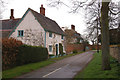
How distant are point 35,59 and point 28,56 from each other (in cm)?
236

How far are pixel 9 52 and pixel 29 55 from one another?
13.9ft

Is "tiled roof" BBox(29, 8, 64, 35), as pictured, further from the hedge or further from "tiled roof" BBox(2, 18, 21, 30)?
the hedge

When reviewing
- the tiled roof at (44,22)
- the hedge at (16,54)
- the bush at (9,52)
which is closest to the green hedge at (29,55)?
the hedge at (16,54)

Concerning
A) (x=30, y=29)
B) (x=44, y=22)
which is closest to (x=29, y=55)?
(x=30, y=29)

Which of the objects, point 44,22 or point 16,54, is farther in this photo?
point 44,22

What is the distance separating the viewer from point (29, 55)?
1791cm

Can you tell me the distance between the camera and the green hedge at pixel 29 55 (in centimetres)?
1590

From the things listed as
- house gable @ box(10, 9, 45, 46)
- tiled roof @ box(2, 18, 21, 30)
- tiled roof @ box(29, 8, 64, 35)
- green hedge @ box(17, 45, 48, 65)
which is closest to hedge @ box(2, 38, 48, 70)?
green hedge @ box(17, 45, 48, 65)

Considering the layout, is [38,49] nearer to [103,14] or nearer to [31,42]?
[31,42]

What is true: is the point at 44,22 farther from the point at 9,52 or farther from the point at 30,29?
the point at 9,52

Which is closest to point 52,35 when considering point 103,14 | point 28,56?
point 28,56

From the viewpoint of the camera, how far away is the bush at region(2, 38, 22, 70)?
1302 centimetres

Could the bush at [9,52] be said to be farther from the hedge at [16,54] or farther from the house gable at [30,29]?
the house gable at [30,29]

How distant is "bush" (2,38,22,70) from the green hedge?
0.90 m
